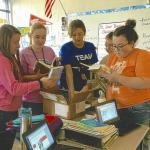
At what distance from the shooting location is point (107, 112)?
6.68 feet

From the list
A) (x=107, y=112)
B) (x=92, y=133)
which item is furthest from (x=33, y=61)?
(x=92, y=133)

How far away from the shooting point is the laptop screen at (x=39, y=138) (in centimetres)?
135

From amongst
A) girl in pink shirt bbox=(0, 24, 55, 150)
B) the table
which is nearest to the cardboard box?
girl in pink shirt bbox=(0, 24, 55, 150)

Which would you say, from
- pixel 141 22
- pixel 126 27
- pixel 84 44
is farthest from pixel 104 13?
pixel 126 27

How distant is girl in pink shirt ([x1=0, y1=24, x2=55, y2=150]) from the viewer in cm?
199

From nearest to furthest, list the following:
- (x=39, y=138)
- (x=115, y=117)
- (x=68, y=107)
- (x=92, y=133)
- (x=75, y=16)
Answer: (x=39, y=138)
(x=92, y=133)
(x=115, y=117)
(x=68, y=107)
(x=75, y=16)

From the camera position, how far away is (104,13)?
13.7 ft

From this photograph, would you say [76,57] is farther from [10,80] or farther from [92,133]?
[92,133]

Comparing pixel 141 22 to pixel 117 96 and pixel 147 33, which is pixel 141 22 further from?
pixel 117 96

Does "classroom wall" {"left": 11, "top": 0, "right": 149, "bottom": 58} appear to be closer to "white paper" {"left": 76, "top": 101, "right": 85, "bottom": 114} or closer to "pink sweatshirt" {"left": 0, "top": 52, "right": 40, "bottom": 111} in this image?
"white paper" {"left": 76, "top": 101, "right": 85, "bottom": 114}

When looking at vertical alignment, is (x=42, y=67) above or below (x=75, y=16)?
below

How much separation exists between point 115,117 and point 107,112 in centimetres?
9

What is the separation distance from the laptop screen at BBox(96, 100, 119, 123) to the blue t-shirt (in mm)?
823

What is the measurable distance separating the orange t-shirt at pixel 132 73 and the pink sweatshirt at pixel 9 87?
25.5 inches
